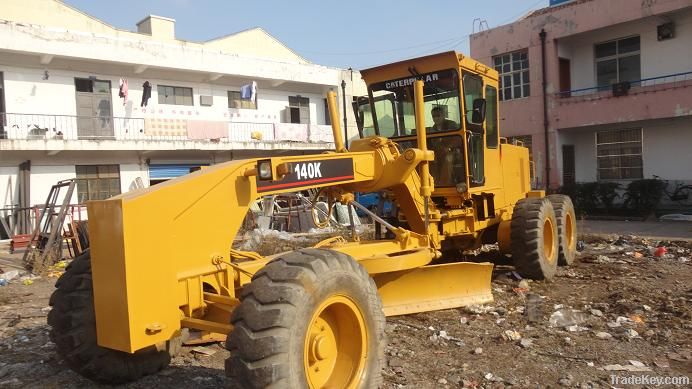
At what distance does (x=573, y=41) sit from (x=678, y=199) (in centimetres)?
621

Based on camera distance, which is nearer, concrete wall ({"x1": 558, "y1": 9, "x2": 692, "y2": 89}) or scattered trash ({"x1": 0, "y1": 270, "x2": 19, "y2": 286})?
scattered trash ({"x1": 0, "y1": 270, "x2": 19, "y2": 286})

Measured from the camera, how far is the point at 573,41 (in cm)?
1920

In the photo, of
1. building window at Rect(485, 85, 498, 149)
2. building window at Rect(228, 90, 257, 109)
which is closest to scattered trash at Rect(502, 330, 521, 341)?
building window at Rect(485, 85, 498, 149)

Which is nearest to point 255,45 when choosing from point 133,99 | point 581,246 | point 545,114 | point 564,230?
point 133,99

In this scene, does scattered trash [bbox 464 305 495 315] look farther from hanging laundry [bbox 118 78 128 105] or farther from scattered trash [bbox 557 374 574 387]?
hanging laundry [bbox 118 78 128 105]

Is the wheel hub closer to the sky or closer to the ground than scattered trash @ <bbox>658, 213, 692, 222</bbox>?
closer to the sky

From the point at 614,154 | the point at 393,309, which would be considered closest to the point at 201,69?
the point at 614,154

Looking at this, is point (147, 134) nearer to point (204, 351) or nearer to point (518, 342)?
point (204, 351)

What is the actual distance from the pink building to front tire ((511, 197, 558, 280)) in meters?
11.5

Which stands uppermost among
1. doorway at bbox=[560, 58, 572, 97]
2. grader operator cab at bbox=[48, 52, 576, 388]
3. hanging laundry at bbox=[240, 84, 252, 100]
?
hanging laundry at bbox=[240, 84, 252, 100]

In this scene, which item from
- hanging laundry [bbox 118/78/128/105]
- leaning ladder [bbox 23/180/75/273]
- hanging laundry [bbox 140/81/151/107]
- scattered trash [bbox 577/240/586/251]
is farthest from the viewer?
hanging laundry [bbox 140/81/151/107]

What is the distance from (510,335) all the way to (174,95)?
1923cm

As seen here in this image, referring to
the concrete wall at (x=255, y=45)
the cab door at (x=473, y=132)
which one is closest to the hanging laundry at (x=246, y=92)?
the concrete wall at (x=255, y=45)

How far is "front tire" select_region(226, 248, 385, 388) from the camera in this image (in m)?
3.09
